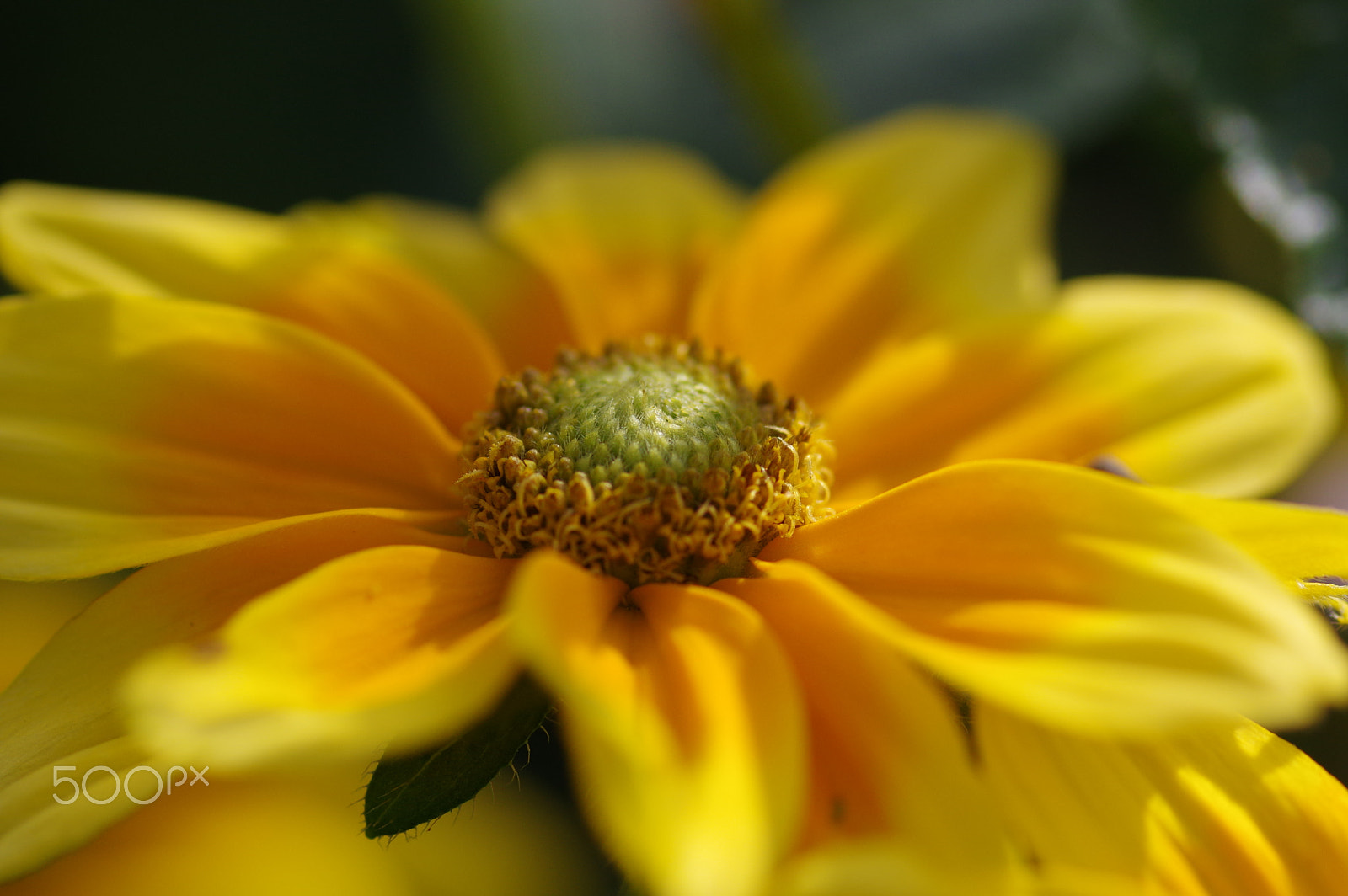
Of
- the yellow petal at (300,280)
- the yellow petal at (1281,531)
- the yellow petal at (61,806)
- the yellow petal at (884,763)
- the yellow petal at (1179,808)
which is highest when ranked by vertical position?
the yellow petal at (1281,531)

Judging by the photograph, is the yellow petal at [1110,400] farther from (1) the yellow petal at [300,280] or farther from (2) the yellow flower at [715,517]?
(1) the yellow petal at [300,280]

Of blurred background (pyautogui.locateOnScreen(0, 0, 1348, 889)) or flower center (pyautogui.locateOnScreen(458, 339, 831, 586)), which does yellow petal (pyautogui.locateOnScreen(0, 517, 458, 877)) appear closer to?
flower center (pyautogui.locateOnScreen(458, 339, 831, 586))

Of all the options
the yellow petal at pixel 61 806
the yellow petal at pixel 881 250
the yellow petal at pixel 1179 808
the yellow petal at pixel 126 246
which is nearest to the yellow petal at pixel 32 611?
the yellow petal at pixel 126 246

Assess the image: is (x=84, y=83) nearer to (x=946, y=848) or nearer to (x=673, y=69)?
(x=673, y=69)

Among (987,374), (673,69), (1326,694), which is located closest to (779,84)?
(673,69)

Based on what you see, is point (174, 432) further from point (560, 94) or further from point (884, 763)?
point (560, 94)

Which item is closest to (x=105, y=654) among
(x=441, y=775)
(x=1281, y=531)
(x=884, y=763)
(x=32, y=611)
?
(x=441, y=775)

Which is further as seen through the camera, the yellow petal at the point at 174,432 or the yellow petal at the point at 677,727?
the yellow petal at the point at 174,432
